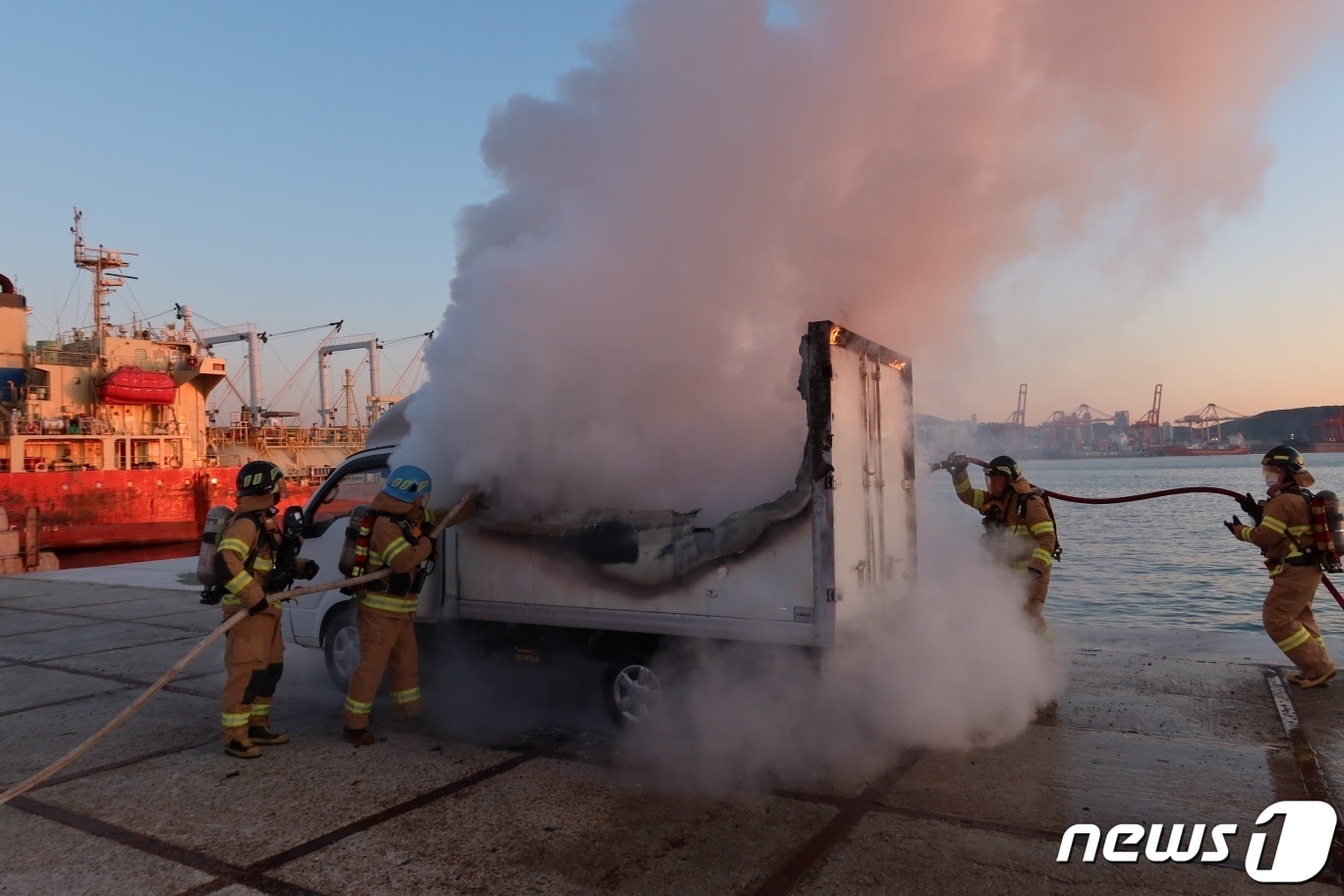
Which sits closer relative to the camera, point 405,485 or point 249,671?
point 249,671

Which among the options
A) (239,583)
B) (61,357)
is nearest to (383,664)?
(239,583)

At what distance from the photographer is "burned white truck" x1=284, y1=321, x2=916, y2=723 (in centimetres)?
471

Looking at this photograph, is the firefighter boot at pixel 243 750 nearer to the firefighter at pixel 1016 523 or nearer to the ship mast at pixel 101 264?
the firefighter at pixel 1016 523

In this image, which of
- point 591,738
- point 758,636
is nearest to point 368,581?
point 591,738

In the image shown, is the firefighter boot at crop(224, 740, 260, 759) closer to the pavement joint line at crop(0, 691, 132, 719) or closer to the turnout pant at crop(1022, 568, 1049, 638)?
the pavement joint line at crop(0, 691, 132, 719)

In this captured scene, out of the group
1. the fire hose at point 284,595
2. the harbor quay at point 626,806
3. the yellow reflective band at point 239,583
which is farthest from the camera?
the yellow reflective band at point 239,583

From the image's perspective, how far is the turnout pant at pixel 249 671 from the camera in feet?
17.1

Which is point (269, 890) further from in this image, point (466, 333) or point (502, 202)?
point (502, 202)

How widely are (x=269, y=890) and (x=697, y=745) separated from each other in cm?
248

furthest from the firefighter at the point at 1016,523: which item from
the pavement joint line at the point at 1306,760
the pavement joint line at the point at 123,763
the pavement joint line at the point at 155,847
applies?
the pavement joint line at the point at 123,763

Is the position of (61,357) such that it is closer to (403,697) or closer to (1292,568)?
(403,697)

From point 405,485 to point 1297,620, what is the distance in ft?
21.7

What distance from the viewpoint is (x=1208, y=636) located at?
836 centimetres

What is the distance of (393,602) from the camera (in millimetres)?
5516
